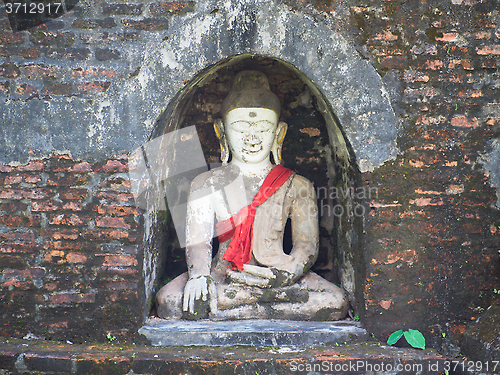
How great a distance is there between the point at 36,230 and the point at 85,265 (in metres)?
0.42

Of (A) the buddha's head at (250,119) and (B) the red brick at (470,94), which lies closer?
(B) the red brick at (470,94)

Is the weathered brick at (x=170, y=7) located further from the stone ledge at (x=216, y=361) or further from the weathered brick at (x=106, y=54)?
the stone ledge at (x=216, y=361)

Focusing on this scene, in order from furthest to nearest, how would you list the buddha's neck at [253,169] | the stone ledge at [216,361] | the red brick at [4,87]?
1. the buddha's neck at [253,169]
2. the red brick at [4,87]
3. the stone ledge at [216,361]

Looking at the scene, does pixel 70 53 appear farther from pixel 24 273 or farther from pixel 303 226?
pixel 303 226

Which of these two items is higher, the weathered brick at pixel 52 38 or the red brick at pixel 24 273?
the weathered brick at pixel 52 38

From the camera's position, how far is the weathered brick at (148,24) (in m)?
2.78

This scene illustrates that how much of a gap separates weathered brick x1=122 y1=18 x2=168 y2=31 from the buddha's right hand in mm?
1806

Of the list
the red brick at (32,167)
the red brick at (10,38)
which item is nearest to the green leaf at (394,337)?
the red brick at (32,167)

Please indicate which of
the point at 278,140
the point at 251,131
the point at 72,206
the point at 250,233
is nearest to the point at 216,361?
the point at 250,233

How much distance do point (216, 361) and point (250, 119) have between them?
1.85m

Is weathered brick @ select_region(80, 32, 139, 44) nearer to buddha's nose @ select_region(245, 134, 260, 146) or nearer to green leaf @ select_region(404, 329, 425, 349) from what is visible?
buddha's nose @ select_region(245, 134, 260, 146)

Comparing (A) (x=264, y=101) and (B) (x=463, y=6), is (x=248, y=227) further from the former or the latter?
(B) (x=463, y=6)

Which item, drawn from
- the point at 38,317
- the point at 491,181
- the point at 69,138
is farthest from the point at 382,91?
the point at 38,317

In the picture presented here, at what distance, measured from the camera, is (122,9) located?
2.78 metres
